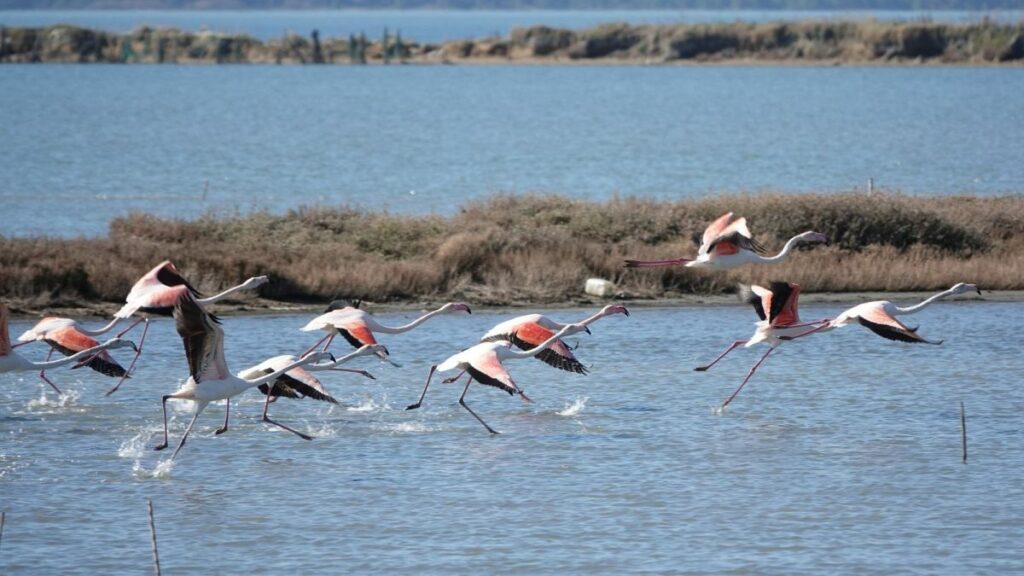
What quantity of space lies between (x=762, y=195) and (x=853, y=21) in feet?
240

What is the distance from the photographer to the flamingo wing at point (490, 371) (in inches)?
470

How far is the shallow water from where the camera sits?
10.4 meters

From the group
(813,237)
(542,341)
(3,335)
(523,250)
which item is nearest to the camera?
(3,335)

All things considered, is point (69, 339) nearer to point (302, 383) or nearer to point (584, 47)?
point (302, 383)

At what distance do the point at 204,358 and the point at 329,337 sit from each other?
7.97 feet

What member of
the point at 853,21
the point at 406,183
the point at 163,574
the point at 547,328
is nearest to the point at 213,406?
the point at 547,328

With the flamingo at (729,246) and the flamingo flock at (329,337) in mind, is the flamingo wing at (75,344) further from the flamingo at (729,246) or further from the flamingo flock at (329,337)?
the flamingo at (729,246)

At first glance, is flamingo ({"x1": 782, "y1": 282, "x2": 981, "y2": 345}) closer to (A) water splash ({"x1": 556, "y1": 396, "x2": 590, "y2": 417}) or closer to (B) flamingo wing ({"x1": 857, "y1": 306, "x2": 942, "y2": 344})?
(B) flamingo wing ({"x1": 857, "y1": 306, "x2": 942, "y2": 344})

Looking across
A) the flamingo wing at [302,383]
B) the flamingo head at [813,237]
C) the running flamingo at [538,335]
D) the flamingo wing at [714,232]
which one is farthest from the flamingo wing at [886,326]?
the flamingo wing at [302,383]

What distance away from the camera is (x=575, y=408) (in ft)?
46.6

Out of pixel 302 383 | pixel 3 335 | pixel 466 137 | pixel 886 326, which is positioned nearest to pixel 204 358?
pixel 302 383

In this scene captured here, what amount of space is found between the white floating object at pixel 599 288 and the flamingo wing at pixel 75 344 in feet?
22.4

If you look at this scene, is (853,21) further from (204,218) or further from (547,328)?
(547,328)

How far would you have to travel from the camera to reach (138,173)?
42.0m
